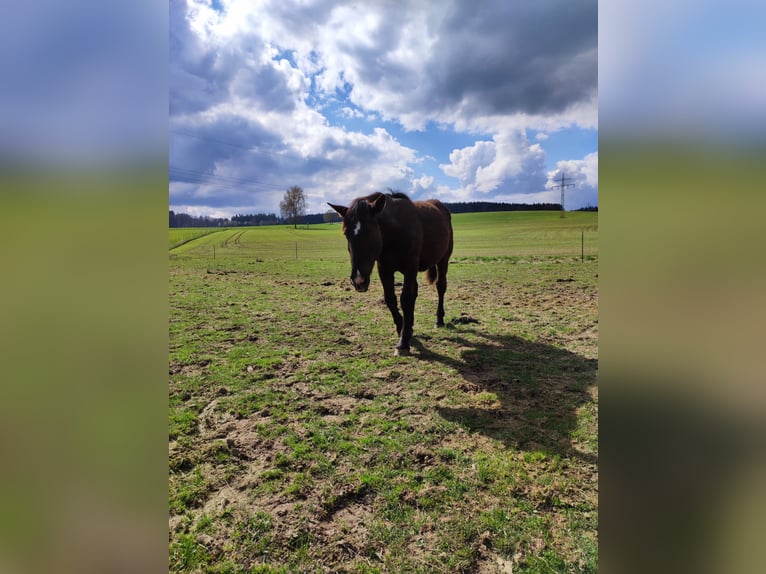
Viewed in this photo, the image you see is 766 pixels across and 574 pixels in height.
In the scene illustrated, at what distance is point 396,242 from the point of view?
513cm

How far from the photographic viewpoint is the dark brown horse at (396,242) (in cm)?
443

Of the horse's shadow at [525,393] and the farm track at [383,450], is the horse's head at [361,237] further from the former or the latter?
the horse's shadow at [525,393]

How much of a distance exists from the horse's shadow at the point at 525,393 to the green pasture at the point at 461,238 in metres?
17.9

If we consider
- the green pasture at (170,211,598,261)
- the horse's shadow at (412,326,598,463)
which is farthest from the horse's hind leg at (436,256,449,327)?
the green pasture at (170,211,598,261)

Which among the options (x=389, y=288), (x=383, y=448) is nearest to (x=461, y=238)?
(x=389, y=288)

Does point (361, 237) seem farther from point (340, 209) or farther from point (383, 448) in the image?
point (383, 448)

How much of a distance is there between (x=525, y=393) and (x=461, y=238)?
33.4 m

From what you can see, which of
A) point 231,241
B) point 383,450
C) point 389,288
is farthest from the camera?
point 231,241

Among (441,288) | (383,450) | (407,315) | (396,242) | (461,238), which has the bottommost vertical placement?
(383,450)

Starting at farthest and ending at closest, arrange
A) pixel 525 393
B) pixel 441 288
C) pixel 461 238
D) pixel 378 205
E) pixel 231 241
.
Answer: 1. pixel 231 241
2. pixel 461 238
3. pixel 441 288
4. pixel 378 205
5. pixel 525 393

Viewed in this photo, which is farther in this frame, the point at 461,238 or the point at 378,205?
the point at 461,238
